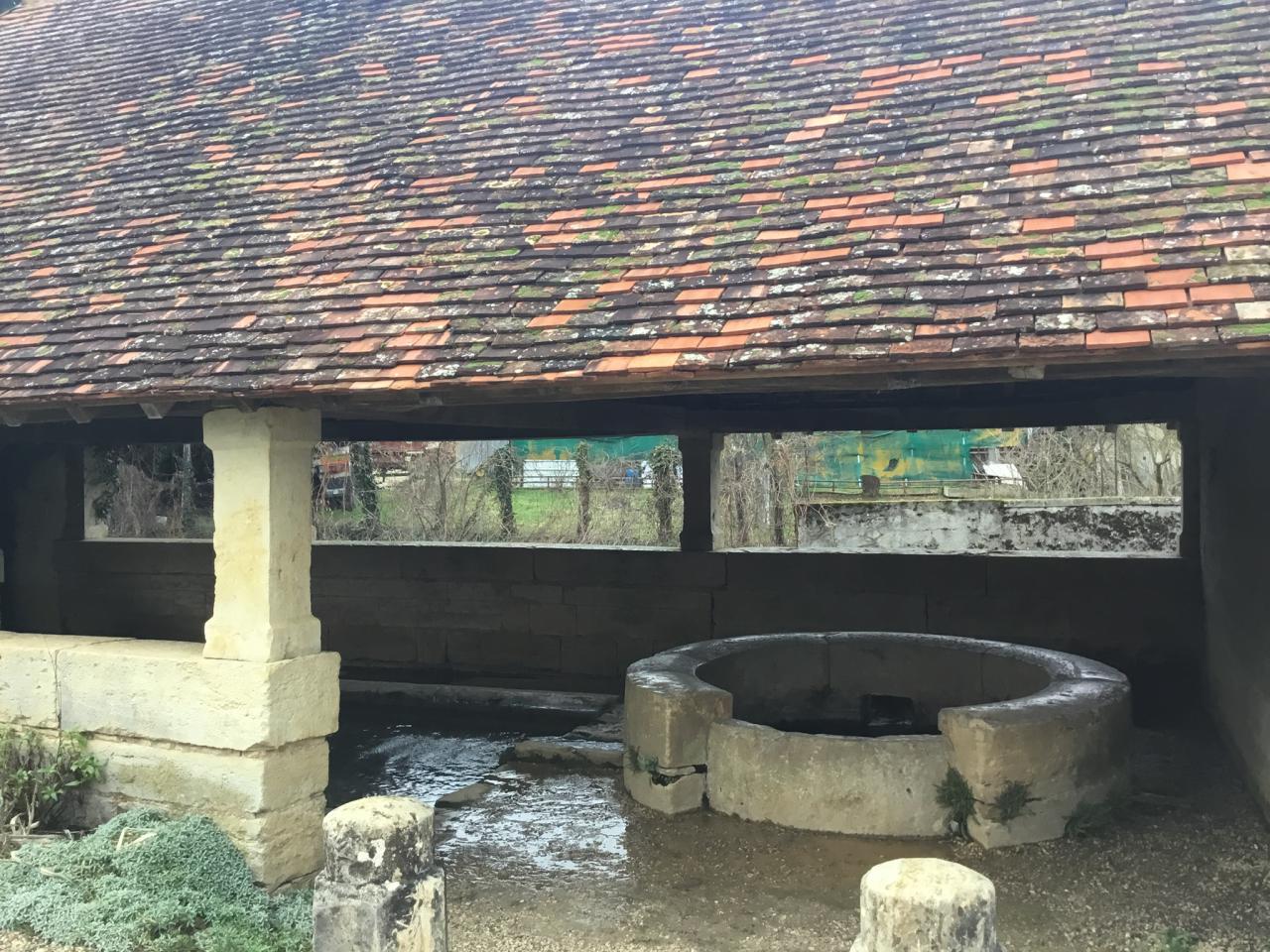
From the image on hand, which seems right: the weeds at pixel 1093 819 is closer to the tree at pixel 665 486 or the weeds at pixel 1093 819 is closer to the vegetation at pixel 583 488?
the tree at pixel 665 486

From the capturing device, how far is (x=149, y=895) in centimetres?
413

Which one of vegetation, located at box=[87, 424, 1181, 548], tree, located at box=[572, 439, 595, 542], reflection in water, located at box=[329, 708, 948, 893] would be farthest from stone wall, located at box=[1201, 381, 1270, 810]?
tree, located at box=[572, 439, 595, 542]

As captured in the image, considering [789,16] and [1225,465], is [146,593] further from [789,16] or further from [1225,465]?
[1225,465]

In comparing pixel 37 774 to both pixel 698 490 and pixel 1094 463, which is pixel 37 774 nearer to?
pixel 698 490

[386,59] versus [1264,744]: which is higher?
[386,59]

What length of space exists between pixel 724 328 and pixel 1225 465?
4596 millimetres

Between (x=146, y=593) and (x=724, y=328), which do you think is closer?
(x=724, y=328)

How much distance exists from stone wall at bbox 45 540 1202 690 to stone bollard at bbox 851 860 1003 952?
6468 mm

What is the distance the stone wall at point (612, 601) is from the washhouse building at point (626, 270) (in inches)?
2.1

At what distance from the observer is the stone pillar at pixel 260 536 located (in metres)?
4.68

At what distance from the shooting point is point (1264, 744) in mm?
5465

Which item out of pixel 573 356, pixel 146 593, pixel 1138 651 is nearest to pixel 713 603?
pixel 1138 651

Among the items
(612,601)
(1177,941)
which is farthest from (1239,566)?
(612,601)

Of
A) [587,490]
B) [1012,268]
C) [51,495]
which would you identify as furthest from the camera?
[587,490]
